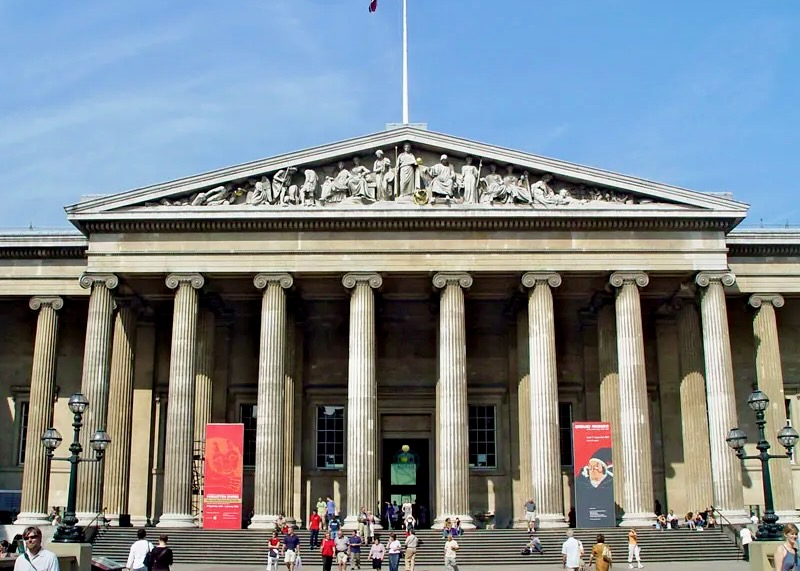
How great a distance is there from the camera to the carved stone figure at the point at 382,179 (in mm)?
40219

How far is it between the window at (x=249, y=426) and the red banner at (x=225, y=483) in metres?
7.95

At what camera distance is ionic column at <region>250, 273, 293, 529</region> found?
3806 centimetres

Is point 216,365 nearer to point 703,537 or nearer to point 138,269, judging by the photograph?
point 138,269

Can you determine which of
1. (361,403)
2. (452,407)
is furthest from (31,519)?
(452,407)

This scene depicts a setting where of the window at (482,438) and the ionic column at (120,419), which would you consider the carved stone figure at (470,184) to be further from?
the ionic column at (120,419)

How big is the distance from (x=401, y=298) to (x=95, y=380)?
13.7 meters

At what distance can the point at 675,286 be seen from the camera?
138 ft

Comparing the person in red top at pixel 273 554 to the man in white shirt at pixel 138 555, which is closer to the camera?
the man in white shirt at pixel 138 555

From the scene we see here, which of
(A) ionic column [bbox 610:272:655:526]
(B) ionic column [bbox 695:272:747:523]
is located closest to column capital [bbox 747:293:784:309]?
(B) ionic column [bbox 695:272:747:523]

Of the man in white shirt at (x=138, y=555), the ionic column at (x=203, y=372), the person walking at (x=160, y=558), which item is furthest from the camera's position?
the ionic column at (x=203, y=372)

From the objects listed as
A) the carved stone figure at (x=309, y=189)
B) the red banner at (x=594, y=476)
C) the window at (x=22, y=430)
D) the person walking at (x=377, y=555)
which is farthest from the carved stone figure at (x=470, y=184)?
the window at (x=22, y=430)

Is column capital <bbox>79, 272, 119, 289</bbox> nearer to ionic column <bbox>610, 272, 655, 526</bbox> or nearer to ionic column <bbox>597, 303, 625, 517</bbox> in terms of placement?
ionic column <bbox>610, 272, 655, 526</bbox>

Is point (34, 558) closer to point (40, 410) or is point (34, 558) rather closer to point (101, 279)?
point (101, 279)

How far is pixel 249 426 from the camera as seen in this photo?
1806 inches
